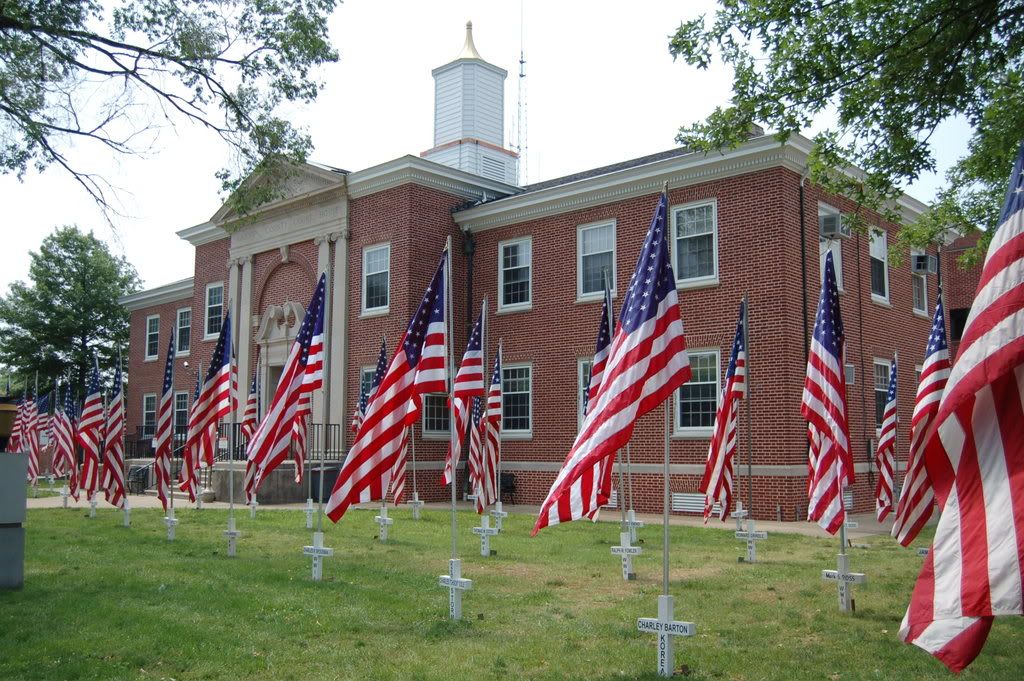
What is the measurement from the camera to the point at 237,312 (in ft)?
99.0

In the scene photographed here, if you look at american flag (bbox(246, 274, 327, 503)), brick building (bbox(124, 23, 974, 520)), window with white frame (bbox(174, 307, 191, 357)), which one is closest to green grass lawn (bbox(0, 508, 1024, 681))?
american flag (bbox(246, 274, 327, 503))

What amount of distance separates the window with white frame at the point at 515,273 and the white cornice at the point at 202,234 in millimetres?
11448

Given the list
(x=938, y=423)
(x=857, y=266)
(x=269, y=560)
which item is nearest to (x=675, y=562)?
(x=269, y=560)

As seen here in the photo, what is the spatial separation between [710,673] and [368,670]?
2.52 meters

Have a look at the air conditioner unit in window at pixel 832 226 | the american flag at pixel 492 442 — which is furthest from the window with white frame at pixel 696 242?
the american flag at pixel 492 442

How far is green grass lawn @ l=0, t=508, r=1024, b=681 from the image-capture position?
272 inches

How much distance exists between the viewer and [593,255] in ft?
74.8

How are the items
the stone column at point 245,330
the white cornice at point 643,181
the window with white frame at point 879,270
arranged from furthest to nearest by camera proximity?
the stone column at point 245,330, the window with white frame at point 879,270, the white cornice at point 643,181

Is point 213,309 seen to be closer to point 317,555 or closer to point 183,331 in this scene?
point 183,331

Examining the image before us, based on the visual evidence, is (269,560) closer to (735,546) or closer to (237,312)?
(735,546)

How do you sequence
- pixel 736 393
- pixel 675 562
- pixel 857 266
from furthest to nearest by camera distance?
pixel 857 266 < pixel 736 393 < pixel 675 562

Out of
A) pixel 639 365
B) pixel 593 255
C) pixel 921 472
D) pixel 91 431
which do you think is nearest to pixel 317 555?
pixel 639 365

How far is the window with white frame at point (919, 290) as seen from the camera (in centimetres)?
2503

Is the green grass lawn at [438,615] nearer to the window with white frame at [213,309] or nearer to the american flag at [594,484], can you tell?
the american flag at [594,484]
